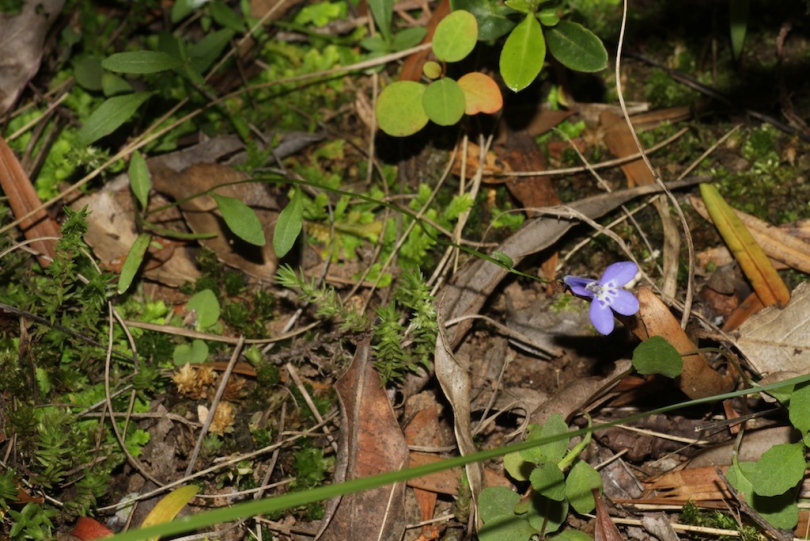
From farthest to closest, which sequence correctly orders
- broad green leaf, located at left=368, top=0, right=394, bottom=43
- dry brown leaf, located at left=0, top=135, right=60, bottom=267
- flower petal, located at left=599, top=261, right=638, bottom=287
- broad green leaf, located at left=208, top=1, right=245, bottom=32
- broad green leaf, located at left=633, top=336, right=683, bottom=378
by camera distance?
broad green leaf, located at left=208, top=1, right=245, bottom=32, broad green leaf, located at left=368, top=0, right=394, bottom=43, dry brown leaf, located at left=0, top=135, right=60, bottom=267, flower petal, located at left=599, top=261, right=638, bottom=287, broad green leaf, located at left=633, top=336, right=683, bottom=378

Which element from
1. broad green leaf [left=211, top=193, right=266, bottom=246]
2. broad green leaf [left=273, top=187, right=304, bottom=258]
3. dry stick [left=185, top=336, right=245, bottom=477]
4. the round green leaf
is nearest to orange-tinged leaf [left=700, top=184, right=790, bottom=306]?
the round green leaf

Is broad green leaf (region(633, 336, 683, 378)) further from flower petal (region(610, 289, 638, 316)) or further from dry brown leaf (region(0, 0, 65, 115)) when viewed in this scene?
dry brown leaf (region(0, 0, 65, 115))

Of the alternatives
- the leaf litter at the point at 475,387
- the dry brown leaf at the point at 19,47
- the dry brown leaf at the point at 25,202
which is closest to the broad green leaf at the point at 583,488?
the leaf litter at the point at 475,387

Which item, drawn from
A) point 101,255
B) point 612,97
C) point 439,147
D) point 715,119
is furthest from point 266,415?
point 715,119

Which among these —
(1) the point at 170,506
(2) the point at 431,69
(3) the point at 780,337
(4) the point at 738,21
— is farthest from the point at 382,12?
(1) the point at 170,506

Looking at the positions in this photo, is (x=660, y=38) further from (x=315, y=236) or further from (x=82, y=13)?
(x=82, y=13)

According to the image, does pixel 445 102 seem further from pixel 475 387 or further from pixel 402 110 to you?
pixel 475 387
